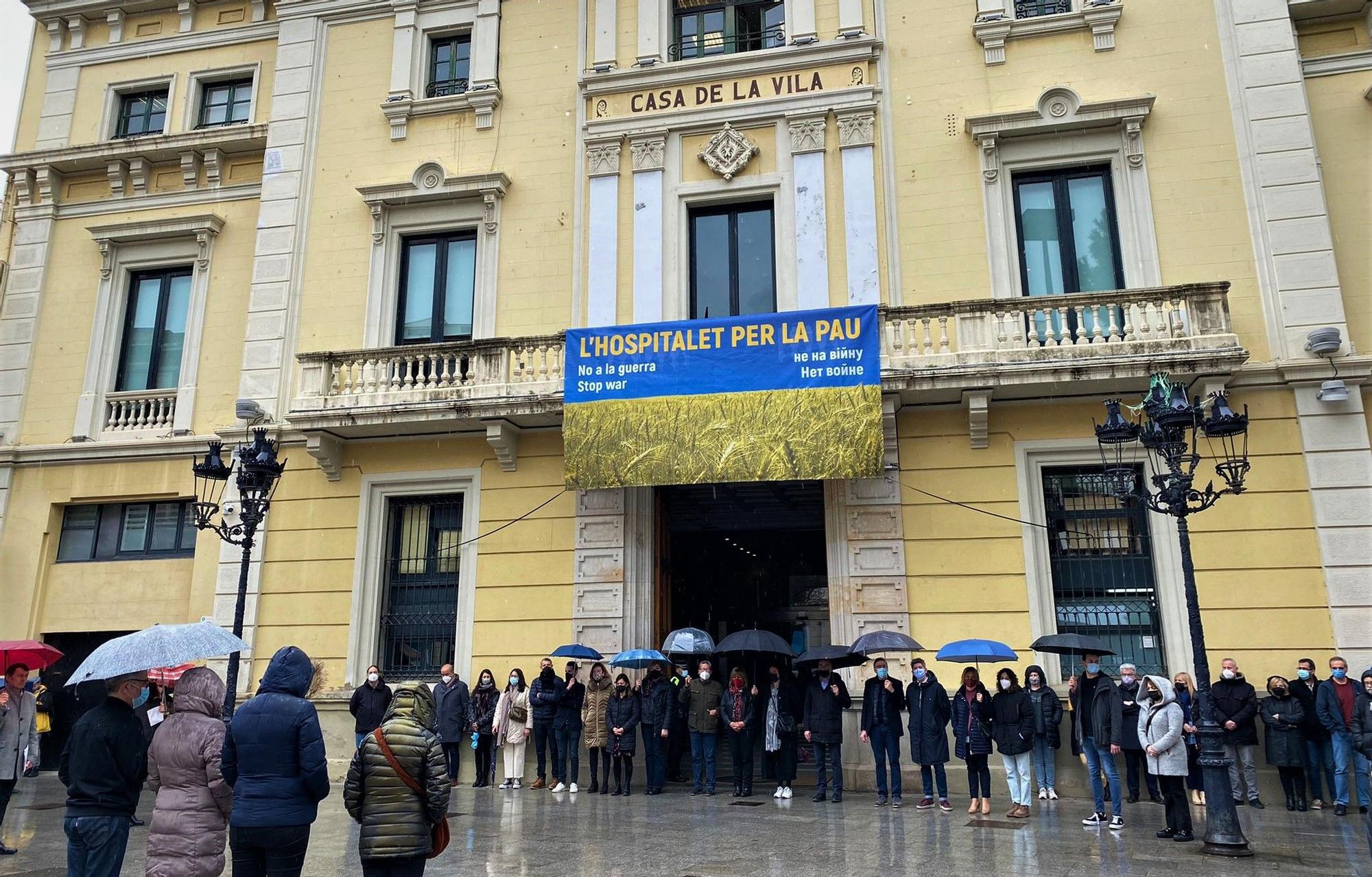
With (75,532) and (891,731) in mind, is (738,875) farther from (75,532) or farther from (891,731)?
(75,532)

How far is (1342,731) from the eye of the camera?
38.0 feet

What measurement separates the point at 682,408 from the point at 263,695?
945cm

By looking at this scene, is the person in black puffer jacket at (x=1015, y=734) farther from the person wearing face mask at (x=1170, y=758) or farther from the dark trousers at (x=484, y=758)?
the dark trousers at (x=484, y=758)

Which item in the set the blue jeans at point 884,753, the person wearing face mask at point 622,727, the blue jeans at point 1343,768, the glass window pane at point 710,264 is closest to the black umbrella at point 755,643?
the person wearing face mask at point 622,727

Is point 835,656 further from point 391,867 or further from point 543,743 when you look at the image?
point 391,867

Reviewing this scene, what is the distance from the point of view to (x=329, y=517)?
16.4 meters

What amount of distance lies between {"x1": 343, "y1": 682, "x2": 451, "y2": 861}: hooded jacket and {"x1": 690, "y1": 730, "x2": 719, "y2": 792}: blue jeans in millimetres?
8298

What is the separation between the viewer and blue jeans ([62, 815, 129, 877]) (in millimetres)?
5762

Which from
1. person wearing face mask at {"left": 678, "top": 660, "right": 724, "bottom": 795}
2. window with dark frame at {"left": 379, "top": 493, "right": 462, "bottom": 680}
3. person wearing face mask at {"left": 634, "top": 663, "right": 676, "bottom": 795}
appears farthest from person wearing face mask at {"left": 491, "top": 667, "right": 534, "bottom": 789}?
person wearing face mask at {"left": 678, "top": 660, "right": 724, "bottom": 795}

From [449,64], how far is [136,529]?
10.3 meters

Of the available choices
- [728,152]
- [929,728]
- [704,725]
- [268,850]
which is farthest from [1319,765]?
[268,850]

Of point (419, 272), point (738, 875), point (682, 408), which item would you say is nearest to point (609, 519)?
point (682, 408)

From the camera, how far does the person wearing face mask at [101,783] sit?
18.9 ft

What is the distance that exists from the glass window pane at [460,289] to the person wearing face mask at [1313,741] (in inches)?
521
